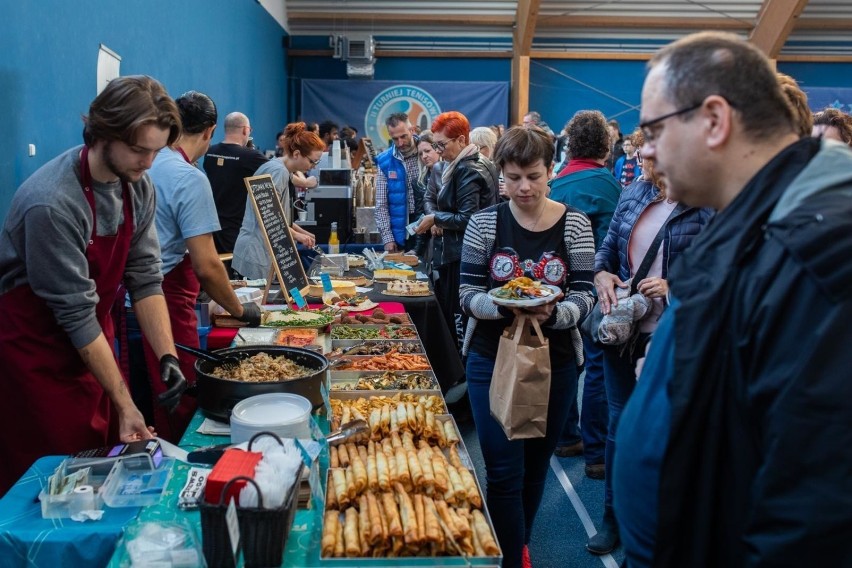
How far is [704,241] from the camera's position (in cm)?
110

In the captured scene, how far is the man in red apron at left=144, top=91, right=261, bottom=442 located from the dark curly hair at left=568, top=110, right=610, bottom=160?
178cm

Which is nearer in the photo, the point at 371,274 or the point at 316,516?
the point at 316,516

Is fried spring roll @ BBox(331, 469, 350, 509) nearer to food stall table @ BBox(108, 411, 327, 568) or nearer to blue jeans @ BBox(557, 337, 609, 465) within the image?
food stall table @ BBox(108, 411, 327, 568)

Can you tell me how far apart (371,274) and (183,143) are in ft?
6.79

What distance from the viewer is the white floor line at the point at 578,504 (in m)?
3.06

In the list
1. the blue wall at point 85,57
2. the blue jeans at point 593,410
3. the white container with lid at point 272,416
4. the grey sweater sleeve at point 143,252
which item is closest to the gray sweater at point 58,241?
the grey sweater sleeve at point 143,252

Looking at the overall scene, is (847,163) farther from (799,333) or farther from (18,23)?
(18,23)

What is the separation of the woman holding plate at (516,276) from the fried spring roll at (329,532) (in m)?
0.94

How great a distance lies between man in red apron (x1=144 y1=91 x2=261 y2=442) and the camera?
2.73 m

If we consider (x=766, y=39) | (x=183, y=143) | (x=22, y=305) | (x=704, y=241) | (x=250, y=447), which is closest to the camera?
(x=704, y=241)

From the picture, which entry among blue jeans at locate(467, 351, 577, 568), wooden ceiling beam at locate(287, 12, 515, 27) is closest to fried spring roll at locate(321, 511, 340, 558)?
blue jeans at locate(467, 351, 577, 568)

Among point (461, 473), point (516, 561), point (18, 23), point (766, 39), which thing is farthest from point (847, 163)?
point (766, 39)

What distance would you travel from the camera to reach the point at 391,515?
161 cm

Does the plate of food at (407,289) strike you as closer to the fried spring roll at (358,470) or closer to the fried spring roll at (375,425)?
the fried spring roll at (375,425)
